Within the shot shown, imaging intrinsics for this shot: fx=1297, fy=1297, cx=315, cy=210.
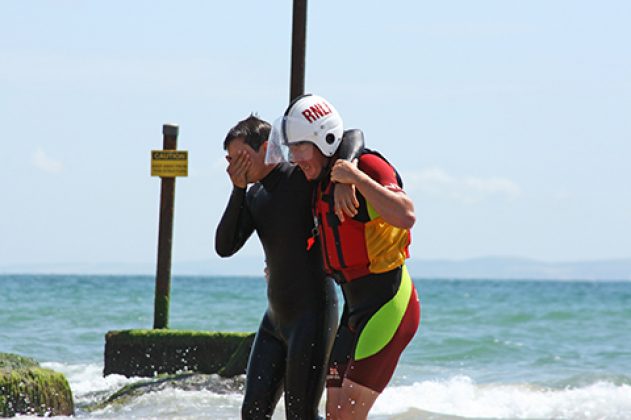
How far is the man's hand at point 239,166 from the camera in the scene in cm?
575

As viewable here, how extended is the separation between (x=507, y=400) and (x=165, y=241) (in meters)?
3.96

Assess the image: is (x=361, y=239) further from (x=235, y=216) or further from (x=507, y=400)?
(x=507, y=400)

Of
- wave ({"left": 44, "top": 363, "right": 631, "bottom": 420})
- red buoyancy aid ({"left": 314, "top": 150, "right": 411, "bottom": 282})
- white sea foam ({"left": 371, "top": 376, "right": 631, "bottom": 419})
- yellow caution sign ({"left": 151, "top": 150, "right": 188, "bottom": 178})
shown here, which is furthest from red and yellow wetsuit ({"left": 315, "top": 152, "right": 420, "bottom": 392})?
yellow caution sign ({"left": 151, "top": 150, "right": 188, "bottom": 178})

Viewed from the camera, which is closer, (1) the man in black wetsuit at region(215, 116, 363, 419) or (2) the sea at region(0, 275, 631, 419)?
(1) the man in black wetsuit at region(215, 116, 363, 419)

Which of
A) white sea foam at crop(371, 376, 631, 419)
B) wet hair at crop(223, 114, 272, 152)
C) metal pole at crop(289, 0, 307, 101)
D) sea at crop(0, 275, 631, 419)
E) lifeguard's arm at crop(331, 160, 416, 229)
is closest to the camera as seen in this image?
lifeguard's arm at crop(331, 160, 416, 229)

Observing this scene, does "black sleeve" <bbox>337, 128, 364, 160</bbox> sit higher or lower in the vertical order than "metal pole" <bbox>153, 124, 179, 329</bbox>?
higher

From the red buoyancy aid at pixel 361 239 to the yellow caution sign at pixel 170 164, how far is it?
6674 mm

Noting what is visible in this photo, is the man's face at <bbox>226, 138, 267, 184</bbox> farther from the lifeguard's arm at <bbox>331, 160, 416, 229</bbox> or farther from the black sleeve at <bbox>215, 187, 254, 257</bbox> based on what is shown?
the lifeguard's arm at <bbox>331, 160, 416, 229</bbox>

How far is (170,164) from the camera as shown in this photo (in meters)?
12.1

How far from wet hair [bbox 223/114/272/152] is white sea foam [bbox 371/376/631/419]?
19.6 feet

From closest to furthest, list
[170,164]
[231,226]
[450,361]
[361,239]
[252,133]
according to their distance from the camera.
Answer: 1. [361,239]
2. [252,133]
3. [231,226]
4. [170,164]
5. [450,361]

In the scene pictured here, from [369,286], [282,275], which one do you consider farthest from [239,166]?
[369,286]

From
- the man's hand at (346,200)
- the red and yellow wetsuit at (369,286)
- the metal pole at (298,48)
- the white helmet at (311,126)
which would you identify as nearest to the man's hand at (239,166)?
the white helmet at (311,126)

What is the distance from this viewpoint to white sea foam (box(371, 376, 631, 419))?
12477 millimetres
